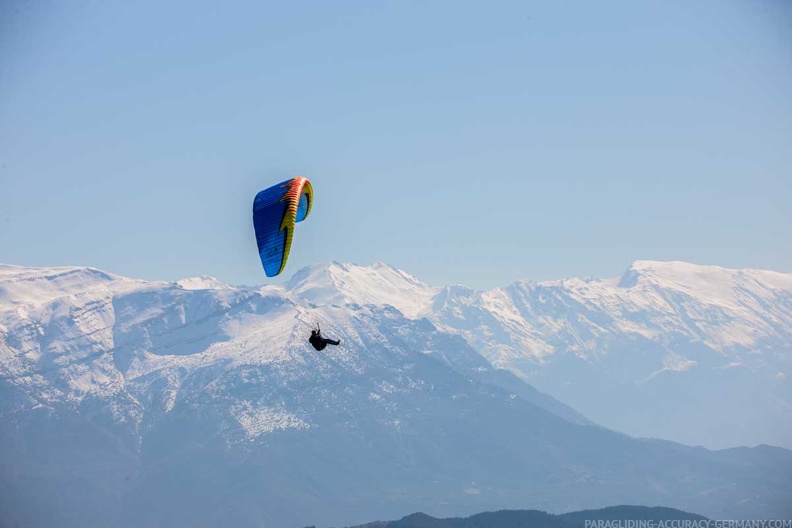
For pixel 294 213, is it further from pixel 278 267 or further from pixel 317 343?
pixel 317 343

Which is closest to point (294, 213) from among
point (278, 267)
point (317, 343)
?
point (278, 267)

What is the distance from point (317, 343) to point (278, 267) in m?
9.40

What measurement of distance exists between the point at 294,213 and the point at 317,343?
14.7 meters

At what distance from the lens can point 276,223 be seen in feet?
360

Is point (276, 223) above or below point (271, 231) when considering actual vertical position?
above

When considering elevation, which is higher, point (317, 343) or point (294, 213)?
point (294, 213)

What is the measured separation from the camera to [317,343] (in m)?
104

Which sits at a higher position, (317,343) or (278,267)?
(278,267)

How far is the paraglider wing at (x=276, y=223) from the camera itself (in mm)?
107875

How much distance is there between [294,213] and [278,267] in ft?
20.5

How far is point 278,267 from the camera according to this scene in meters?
108

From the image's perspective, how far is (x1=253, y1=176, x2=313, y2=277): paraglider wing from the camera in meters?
108
